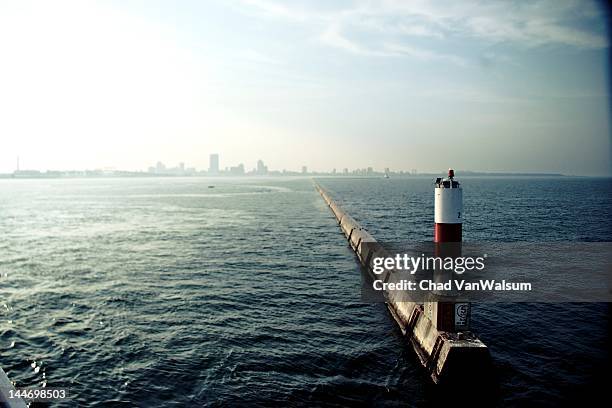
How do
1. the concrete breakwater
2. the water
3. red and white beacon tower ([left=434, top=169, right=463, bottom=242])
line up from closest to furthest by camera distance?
red and white beacon tower ([left=434, top=169, right=463, bottom=242]), the concrete breakwater, the water

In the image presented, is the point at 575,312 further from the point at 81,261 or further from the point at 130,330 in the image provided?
the point at 81,261

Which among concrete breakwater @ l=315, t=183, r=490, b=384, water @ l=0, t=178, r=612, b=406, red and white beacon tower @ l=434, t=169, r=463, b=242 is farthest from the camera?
water @ l=0, t=178, r=612, b=406

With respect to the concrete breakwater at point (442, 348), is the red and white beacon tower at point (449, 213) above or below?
above

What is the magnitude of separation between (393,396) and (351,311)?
6.96m

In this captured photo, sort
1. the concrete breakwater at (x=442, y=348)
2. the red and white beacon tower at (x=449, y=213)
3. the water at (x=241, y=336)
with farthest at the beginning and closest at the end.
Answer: the water at (x=241, y=336) < the concrete breakwater at (x=442, y=348) < the red and white beacon tower at (x=449, y=213)

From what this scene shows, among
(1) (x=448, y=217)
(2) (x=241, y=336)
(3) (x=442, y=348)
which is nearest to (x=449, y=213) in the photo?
(1) (x=448, y=217)

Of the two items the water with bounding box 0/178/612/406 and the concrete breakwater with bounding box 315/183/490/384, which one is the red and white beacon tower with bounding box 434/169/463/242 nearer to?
the concrete breakwater with bounding box 315/183/490/384

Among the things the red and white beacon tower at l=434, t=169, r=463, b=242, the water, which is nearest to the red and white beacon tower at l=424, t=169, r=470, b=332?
the red and white beacon tower at l=434, t=169, r=463, b=242

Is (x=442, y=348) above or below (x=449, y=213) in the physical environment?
below

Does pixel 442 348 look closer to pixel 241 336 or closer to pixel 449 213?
pixel 449 213

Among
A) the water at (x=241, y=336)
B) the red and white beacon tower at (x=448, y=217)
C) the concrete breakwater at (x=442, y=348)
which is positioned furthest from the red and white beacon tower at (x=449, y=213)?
the water at (x=241, y=336)

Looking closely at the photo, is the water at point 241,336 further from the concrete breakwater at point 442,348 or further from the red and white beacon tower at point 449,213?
the red and white beacon tower at point 449,213

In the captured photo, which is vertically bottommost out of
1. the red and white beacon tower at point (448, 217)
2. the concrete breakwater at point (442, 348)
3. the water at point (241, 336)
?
the water at point (241, 336)

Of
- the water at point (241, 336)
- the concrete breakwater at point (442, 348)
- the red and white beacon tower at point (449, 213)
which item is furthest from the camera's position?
the water at point (241, 336)
